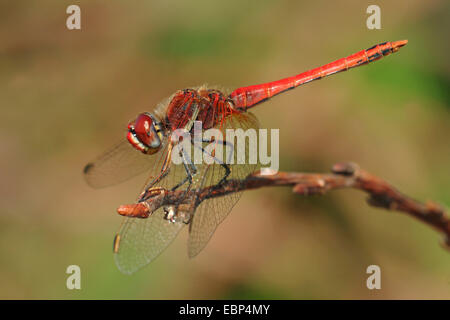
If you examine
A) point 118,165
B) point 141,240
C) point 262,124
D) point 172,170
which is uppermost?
point 262,124

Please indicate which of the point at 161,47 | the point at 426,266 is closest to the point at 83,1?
the point at 161,47

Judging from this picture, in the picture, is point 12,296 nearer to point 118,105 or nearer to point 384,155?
point 118,105

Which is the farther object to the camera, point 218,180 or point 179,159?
point 179,159

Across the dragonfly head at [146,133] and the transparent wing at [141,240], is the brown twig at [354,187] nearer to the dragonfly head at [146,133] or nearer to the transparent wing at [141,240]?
the transparent wing at [141,240]

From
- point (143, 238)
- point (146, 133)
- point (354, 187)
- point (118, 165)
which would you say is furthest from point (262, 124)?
point (354, 187)

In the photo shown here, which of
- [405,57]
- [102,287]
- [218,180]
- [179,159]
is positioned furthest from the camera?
[405,57]

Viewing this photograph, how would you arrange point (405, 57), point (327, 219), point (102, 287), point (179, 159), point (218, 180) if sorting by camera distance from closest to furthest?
1. point (218, 180)
2. point (179, 159)
3. point (102, 287)
4. point (327, 219)
5. point (405, 57)

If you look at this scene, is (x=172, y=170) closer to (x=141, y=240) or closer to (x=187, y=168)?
(x=187, y=168)

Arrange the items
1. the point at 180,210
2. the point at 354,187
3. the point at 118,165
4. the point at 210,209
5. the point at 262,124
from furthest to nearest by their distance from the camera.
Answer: the point at 262,124, the point at 118,165, the point at 210,209, the point at 180,210, the point at 354,187
